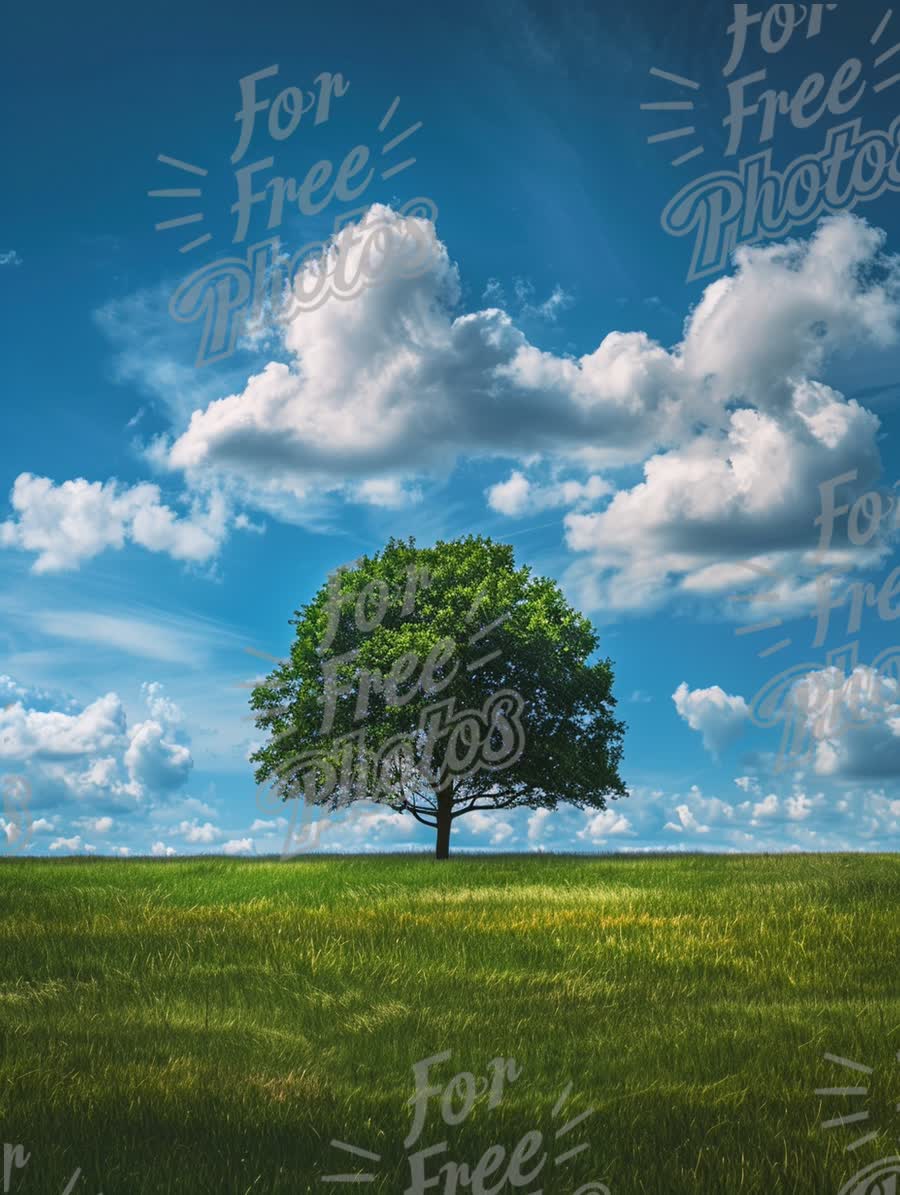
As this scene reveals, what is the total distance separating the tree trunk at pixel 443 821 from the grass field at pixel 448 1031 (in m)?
12.8

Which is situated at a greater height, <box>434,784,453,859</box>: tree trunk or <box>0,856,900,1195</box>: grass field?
<box>434,784,453,859</box>: tree trunk

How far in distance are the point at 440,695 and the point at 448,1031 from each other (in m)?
23.6

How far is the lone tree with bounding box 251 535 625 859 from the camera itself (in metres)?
36.0

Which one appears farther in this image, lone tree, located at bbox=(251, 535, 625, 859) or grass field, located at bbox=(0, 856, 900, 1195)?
lone tree, located at bbox=(251, 535, 625, 859)

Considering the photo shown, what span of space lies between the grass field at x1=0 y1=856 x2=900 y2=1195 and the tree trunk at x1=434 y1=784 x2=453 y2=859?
12806 millimetres

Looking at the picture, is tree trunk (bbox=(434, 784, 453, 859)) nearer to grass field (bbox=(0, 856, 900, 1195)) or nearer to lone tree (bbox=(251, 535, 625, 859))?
lone tree (bbox=(251, 535, 625, 859))

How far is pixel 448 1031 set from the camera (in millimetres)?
12258

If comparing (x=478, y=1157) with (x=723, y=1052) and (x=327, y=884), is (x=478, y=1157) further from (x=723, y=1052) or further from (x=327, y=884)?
(x=327, y=884)

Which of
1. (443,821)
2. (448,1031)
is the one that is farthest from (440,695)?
(448,1031)

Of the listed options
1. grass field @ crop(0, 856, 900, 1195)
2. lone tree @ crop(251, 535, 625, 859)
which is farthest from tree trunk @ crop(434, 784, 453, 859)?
grass field @ crop(0, 856, 900, 1195)

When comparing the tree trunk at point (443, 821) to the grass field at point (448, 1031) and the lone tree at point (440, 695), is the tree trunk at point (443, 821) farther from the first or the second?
the grass field at point (448, 1031)

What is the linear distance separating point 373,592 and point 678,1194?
31723 mm

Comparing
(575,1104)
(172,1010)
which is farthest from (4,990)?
(575,1104)

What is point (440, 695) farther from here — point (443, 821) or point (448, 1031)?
point (448, 1031)
